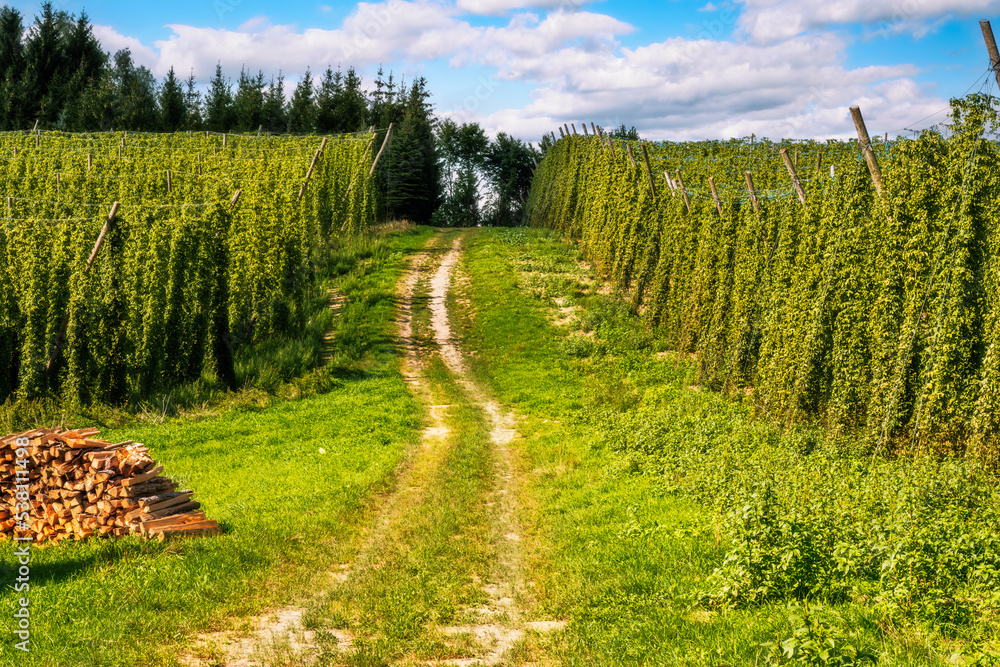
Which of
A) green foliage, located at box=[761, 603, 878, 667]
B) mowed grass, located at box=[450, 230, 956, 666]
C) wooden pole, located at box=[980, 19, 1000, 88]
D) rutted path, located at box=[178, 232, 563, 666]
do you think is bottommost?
rutted path, located at box=[178, 232, 563, 666]

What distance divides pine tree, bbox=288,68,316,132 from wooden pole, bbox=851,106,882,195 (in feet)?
162

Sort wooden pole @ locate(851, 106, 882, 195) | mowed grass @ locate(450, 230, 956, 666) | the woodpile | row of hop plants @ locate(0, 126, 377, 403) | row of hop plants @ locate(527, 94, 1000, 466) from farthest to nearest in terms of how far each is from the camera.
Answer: row of hop plants @ locate(0, 126, 377, 403) < wooden pole @ locate(851, 106, 882, 195) < row of hop plants @ locate(527, 94, 1000, 466) < the woodpile < mowed grass @ locate(450, 230, 956, 666)

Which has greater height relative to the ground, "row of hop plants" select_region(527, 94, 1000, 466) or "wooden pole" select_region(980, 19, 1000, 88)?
"wooden pole" select_region(980, 19, 1000, 88)

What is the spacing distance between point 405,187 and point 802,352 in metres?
40.2

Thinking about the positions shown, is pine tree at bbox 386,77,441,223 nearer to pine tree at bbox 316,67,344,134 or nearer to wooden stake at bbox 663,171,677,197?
pine tree at bbox 316,67,344,134

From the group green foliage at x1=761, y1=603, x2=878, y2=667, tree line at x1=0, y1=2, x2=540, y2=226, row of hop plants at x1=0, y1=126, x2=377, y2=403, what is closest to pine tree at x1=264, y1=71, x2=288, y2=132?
tree line at x1=0, y1=2, x2=540, y2=226

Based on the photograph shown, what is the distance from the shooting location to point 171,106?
175 feet

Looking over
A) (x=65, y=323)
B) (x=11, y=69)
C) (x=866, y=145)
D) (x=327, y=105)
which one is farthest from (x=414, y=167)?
(x=866, y=145)

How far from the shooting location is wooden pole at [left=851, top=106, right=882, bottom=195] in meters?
10.7

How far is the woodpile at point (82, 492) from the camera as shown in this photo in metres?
8.23

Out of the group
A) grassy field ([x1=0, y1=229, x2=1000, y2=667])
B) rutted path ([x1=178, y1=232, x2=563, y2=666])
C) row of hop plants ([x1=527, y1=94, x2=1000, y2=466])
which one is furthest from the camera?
row of hop plants ([x1=527, y1=94, x2=1000, y2=466])

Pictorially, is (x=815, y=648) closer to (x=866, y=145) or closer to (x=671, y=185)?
(x=866, y=145)

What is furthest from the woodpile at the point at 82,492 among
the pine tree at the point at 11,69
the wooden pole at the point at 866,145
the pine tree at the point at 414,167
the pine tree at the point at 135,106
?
the pine tree at the point at 11,69

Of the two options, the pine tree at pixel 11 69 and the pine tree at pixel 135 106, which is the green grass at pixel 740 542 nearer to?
the pine tree at pixel 135 106
